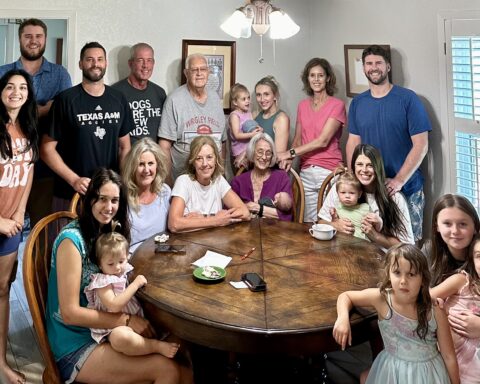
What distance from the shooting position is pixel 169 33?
3.95 meters

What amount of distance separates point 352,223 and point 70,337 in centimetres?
150

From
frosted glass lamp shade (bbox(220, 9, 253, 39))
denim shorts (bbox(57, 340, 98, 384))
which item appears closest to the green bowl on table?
denim shorts (bbox(57, 340, 98, 384))

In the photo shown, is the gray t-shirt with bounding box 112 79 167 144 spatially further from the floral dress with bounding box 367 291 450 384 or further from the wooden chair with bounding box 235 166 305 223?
the floral dress with bounding box 367 291 450 384

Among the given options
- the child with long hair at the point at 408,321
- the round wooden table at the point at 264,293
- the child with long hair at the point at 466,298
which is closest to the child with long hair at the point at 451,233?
the child with long hair at the point at 466,298

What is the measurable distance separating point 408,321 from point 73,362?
1181 millimetres

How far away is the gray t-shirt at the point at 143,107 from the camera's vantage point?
350 cm

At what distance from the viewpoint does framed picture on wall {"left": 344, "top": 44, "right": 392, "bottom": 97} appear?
380 cm

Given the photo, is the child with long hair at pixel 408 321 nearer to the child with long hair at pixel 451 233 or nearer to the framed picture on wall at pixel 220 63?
the child with long hair at pixel 451 233

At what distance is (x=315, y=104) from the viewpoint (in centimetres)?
382

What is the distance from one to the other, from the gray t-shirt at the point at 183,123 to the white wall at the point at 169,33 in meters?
0.48

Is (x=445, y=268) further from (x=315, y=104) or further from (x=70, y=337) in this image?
(x=315, y=104)

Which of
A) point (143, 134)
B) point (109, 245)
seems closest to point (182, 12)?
point (143, 134)

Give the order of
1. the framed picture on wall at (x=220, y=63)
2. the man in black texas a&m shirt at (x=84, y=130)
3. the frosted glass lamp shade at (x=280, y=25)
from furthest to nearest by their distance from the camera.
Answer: the framed picture on wall at (x=220, y=63)
the man in black texas a&m shirt at (x=84, y=130)
the frosted glass lamp shade at (x=280, y=25)

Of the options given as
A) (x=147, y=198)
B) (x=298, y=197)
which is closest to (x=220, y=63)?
(x=298, y=197)
